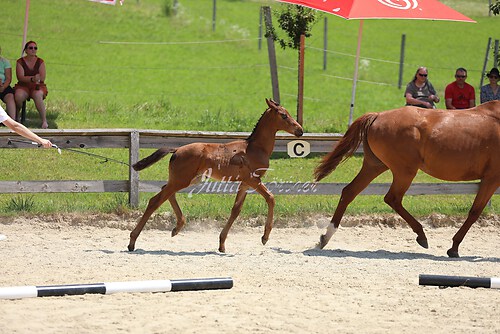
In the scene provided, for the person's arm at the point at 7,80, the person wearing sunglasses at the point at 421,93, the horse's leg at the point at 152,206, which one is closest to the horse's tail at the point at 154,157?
the horse's leg at the point at 152,206

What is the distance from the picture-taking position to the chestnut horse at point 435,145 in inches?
417

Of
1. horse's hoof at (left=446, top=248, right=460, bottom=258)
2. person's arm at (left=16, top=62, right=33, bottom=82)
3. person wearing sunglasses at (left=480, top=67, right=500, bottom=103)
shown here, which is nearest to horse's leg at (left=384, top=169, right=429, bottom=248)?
horse's hoof at (left=446, top=248, right=460, bottom=258)

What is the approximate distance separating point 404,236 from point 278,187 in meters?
1.87

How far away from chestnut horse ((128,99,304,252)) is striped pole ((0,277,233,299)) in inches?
98.0

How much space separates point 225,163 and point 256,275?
182 cm

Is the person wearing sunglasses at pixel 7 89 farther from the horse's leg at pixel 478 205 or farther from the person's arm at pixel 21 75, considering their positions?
the horse's leg at pixel 478 205

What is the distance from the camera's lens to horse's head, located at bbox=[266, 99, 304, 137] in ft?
33.4

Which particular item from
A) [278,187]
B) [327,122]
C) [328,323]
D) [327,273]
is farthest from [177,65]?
[328,323]

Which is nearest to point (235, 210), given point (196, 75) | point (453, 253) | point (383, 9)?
point (453, 253)

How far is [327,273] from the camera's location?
8992 mm

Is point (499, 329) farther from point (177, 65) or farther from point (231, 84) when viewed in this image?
point (177, 65)

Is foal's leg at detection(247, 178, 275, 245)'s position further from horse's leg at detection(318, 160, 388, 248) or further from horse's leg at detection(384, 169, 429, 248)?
horse's leg at detection(384, 169, 429, 248)

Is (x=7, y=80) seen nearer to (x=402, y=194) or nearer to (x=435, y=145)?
(x=402, y=194)

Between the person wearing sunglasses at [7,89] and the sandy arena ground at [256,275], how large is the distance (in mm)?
3152
